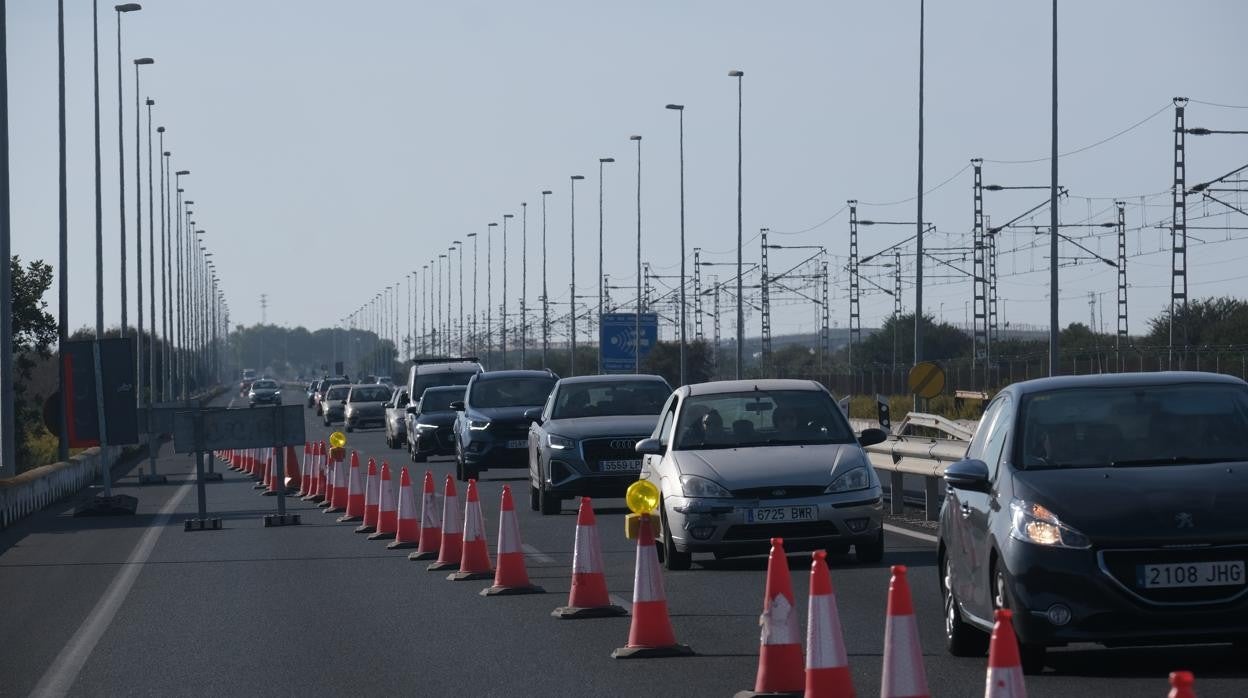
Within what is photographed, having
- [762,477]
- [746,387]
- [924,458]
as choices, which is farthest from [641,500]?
[924,458]

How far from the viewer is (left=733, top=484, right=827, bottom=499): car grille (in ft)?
48.6

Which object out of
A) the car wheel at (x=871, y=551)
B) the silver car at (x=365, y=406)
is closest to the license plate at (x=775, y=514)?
the car wheel at (x=871, y=551)

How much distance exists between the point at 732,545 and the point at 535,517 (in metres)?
7.98

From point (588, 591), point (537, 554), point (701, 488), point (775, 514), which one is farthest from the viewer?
point (537, 554)

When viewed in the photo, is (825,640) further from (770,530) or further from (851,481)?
(851,481)

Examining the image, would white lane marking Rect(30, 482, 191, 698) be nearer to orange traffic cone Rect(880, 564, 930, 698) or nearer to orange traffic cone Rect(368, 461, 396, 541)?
orange traffic cone Rect(368, 461, 396, 541)

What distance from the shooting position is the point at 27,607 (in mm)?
14719

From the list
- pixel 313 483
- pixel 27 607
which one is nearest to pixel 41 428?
pixel 313 483

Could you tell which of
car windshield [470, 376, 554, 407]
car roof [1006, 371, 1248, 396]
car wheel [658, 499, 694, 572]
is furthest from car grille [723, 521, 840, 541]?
car windshield [470, 376, 554, 407]

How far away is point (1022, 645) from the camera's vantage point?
9.17m

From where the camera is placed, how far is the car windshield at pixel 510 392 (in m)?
30.8

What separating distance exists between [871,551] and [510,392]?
16.0m

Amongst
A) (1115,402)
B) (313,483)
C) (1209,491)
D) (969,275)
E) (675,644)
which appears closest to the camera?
(1209,491)

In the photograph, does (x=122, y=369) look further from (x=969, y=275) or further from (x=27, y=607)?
(x=969, y=275)
